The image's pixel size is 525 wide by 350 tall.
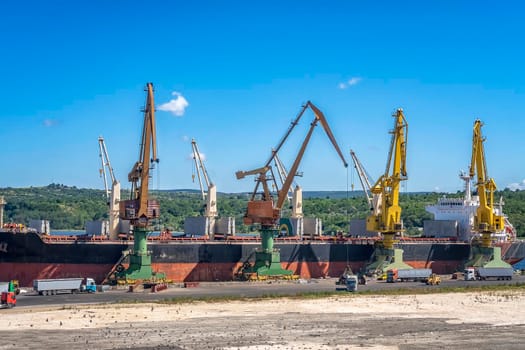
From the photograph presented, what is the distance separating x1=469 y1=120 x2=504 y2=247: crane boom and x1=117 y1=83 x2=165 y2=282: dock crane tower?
3957 cm

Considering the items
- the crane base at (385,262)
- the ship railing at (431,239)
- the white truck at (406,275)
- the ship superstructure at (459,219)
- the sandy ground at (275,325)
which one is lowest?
the sandy ground at (275,325)

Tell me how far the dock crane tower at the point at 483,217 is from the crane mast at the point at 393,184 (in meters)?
12.3

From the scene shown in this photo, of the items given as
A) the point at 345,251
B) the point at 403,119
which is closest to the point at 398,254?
the point at 345,251

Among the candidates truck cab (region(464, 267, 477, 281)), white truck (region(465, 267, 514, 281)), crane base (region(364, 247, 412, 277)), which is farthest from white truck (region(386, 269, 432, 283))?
white truck (region(465, 267, 514, 281))

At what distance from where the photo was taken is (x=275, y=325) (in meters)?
43.3

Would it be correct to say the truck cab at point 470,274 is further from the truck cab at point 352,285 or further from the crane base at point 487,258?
the truck cab at point 352,285

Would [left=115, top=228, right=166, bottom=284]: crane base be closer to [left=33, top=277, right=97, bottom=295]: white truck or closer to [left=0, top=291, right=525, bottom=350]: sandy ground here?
[left=33, top=277, right=97, bottom=295]: white truck

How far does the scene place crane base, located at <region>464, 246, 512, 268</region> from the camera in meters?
85.4

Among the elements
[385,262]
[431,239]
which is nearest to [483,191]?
[431,239]

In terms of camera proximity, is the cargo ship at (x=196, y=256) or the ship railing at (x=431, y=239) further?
the ship railing at (x=431, y=239)

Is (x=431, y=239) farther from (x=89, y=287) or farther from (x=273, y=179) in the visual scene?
(x=89, y=287)

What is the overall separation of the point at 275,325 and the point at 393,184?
39.2 metres

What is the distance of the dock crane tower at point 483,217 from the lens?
85.8 m

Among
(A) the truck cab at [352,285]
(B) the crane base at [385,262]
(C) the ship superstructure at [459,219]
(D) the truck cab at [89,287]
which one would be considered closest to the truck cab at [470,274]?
(B) the crane base at [385,262]
